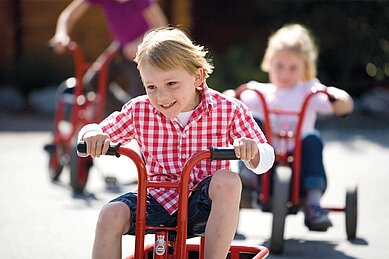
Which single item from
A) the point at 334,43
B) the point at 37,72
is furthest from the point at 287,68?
the point at 37,72

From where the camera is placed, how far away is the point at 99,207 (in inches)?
245

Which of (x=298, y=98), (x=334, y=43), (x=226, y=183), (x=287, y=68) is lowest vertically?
(x=226, y=183)

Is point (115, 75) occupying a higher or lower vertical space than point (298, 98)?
higher

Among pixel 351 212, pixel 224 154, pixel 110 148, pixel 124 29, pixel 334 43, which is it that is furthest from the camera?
pixel 334 43

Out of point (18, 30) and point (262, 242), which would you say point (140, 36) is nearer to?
point (262, 242)

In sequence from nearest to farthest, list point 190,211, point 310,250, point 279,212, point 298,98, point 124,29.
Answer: point 190,211 < point 279,212 < point 310,250 < point 298,98 < point 124,29

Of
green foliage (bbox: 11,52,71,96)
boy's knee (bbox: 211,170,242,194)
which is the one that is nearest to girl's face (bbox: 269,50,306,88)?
boy's knee (bbox: 211,170,242,194)

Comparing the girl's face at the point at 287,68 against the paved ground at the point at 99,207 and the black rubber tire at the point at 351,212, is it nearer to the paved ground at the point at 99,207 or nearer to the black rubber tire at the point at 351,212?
the black rubber tire at the point at 351,212

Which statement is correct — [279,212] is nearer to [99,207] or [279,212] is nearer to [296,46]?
[296,46]

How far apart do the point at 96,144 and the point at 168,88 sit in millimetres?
352

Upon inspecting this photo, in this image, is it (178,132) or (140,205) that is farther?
(178,132)

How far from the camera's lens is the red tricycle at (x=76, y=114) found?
22.0 feet

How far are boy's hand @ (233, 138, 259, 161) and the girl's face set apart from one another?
7.07 ft

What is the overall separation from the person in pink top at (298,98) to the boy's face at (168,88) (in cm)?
161
